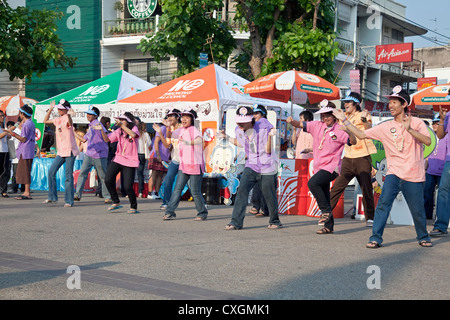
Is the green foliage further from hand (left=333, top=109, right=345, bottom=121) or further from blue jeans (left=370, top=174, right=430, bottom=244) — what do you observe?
blue jeans (left=370, top=174, right=430, bottom=244)

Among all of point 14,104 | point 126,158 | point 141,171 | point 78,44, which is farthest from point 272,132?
point 78,44

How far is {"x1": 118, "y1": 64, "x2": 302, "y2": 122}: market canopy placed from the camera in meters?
14.3

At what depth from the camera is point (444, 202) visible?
8.85m

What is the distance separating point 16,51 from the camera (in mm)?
19219

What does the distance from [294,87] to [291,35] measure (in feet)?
16.0

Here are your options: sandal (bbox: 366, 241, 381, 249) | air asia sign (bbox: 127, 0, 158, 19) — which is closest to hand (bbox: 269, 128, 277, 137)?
sandal (bbox: 366, 241, 381, 249)

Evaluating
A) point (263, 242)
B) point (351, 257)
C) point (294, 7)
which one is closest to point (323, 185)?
point (263, 242)

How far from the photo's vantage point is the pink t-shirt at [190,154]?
10164 mm

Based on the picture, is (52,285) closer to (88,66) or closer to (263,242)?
(263,242)

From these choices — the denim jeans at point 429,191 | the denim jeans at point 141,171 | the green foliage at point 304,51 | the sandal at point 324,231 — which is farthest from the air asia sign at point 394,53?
the sandal at point 324,231

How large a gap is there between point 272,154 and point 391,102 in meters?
2.15

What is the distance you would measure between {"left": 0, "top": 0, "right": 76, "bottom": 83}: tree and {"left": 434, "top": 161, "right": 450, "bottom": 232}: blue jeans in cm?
1398

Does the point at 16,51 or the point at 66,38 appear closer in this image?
the point at 16,51

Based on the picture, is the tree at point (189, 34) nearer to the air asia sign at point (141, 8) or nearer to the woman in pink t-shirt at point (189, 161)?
the woman in pink t-shirt at point (189, 161)
